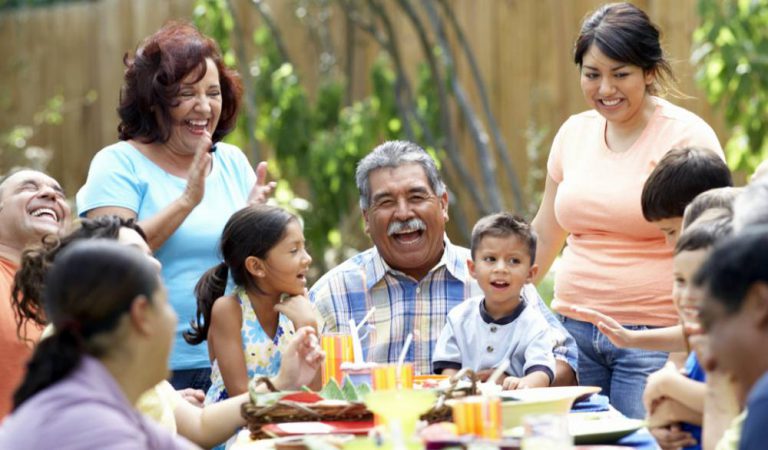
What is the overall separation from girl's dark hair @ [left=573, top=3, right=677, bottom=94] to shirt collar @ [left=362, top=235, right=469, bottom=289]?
2.60 feet

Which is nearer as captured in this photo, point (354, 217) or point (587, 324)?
point (587, 324)

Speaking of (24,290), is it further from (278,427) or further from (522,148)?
(522,148)

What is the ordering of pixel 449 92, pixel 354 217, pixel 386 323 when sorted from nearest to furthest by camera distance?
pixel 386 323, pixel 449 92, pixel 354 217

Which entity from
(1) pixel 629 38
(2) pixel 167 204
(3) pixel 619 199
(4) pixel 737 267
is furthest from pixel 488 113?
(4) pixel 737 267

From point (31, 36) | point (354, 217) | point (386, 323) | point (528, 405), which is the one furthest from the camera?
point (31, 36)

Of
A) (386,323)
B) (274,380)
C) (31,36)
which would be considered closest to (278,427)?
(274,380)

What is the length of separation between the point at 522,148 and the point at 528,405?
16.1 feet

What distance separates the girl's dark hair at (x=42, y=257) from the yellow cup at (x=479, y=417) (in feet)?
3.17

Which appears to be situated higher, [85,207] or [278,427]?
[85,207]

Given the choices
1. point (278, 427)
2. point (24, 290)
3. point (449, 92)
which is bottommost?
point (278, 427)

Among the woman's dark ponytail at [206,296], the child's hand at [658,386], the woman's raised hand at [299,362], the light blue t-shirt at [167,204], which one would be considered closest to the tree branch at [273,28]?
the light blue t-shirt at [167,204]

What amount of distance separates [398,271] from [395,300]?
9 centimetres

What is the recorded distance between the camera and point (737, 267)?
79.9 inches

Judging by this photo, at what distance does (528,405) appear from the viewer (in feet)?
9.18
